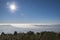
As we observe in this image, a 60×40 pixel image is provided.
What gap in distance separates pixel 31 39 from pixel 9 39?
4.24m

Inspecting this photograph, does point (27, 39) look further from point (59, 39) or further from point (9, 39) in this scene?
point (59, 39)

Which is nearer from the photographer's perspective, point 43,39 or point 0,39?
point 43,39

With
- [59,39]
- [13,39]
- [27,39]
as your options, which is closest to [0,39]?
[13,39]

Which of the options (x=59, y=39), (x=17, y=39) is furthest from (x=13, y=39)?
(x=59, y=39)

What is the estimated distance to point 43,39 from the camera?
889 inches

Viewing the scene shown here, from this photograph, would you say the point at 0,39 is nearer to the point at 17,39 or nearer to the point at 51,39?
the point at 17,39

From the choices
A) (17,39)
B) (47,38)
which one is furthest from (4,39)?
(47,38)

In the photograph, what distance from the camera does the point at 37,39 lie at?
78.0 ft

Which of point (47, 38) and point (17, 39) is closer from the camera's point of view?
point (47, 38)

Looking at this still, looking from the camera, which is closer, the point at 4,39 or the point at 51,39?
the point at 51,39

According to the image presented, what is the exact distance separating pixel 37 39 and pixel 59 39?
4.04m

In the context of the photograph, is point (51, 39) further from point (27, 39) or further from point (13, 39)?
point (13, 39)

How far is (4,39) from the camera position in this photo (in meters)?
25.2

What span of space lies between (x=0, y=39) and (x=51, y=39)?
9758 millimetres
